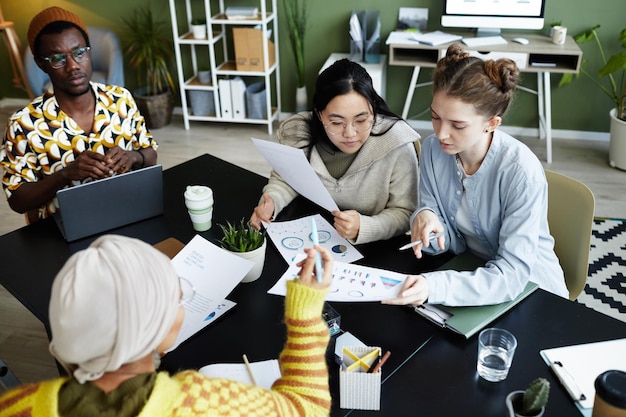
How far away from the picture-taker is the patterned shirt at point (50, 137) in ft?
6.01

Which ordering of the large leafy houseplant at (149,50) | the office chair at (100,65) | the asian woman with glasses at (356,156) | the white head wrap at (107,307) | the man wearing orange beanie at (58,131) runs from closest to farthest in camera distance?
the white head wrap at (107,307), the asian woman with glasses at (356,156), the man wearing orange beanie at (58,131), the office chair at (100,65), the large leafy houseplant at (149,50)

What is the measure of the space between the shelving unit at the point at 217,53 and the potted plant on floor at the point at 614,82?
2115 millimetres

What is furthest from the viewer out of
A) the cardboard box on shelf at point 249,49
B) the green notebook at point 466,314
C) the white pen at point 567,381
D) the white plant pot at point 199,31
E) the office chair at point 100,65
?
the white plant pot at point 199,31

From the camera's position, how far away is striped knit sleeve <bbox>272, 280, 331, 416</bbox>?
0.96 meters

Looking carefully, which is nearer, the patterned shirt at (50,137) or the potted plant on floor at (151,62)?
the patterned shirt at (50,137)

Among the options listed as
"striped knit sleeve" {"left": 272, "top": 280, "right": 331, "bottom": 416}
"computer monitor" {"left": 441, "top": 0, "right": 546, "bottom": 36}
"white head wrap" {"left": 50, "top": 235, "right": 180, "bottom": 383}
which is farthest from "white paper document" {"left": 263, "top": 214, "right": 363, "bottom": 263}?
"computer monitor" {"left": 441, "top": 0, "right": 546, "bottom": 36}

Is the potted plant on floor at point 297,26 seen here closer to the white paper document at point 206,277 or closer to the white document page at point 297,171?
the white document page at point 297,171

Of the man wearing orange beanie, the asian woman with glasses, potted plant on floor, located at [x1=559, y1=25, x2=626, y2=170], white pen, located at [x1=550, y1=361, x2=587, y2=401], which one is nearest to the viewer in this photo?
white pen, located at [x1=550, y1=361, x2=587, y2=401]

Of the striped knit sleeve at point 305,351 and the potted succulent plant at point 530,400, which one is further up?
the striped knit sleeve at point 305,351

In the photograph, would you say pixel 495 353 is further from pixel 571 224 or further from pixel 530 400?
pixel 571 224

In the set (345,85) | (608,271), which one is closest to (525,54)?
(608,271)

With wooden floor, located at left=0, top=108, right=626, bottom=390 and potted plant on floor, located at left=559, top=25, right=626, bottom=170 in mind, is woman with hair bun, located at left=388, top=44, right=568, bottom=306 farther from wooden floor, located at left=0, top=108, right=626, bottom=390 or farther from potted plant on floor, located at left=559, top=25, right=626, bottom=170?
potted plant on floor, located at left=559, top=25, right=626, bottom=170

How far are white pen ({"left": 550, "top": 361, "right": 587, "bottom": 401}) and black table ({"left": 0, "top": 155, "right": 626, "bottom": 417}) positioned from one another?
0.01 metres

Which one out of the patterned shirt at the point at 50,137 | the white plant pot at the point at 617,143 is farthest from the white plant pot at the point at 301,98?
the patterned shirt at the point at 50,137
